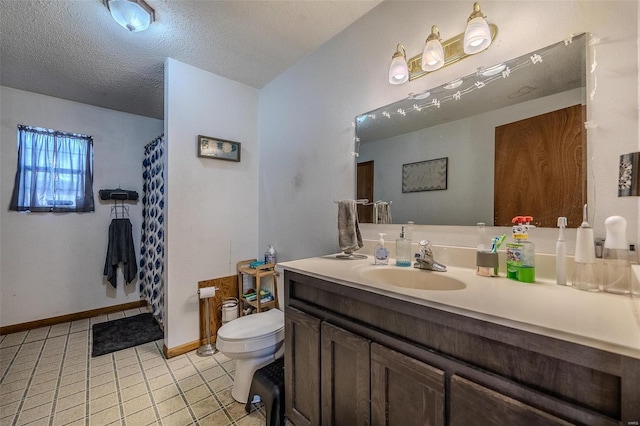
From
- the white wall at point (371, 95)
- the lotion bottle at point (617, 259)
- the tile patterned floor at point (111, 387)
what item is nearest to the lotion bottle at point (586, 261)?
the lotion bottle at point (617, 259)

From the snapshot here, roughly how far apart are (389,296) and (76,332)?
3.29 meters

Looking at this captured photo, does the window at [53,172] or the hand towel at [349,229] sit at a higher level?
the window at [53,172]

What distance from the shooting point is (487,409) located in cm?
66

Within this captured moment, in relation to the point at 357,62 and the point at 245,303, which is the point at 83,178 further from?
the point at 357,62

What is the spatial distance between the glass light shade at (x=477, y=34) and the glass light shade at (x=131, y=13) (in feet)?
5.85

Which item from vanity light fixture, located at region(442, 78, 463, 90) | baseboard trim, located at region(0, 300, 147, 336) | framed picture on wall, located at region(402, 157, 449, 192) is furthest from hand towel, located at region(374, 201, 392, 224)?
baseboard trim, located at region(0, 300, 147, 336)

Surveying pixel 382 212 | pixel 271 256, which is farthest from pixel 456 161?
pixel 271 256

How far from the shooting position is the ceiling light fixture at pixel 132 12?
1.47 metres

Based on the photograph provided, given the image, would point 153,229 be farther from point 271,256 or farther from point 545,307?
point 545,307

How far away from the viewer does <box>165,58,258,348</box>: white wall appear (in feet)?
7.01

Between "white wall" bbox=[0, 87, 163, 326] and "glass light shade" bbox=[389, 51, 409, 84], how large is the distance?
3.27 metres

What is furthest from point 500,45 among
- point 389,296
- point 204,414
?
point 204,414

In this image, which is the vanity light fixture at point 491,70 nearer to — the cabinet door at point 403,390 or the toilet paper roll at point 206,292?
the cabinet door at point 403,390

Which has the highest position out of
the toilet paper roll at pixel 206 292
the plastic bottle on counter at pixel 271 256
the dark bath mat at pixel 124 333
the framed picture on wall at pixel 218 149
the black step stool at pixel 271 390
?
the framed picture on wall at pixel 218 149
